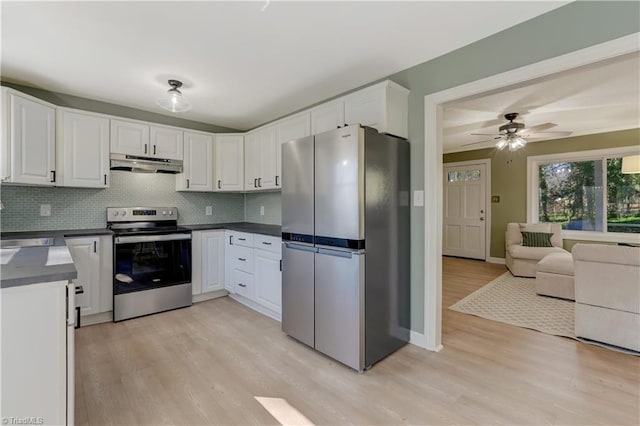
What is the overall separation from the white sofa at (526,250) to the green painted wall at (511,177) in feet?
1.76

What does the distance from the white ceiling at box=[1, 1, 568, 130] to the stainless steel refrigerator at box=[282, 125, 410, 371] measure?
2.23ft

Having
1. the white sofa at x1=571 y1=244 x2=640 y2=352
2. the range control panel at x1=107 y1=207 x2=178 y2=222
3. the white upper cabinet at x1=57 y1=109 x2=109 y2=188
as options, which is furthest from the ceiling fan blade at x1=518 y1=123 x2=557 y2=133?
the white upper cabinet at x1=57 y1=109 x2=109 y2=188

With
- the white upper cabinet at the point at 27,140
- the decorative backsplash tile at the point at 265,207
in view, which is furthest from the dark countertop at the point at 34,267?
the decorative backsplash tile at the point at 265,207

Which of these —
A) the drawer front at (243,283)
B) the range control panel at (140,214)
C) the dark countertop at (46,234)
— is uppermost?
the range control panel at (140,214)

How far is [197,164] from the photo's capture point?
3.93m

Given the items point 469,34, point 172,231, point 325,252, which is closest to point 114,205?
point 172,231

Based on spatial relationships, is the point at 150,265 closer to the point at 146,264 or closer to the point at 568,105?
the point at 146,264

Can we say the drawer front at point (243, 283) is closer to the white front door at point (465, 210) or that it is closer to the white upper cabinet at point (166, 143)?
the white upper cabinet at point (166, 143)

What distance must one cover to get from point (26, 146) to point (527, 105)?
5.16 m

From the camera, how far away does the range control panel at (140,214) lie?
3.49 meters

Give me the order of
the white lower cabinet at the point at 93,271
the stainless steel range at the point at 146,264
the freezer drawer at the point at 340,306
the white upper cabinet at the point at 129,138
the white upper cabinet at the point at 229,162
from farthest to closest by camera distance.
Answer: the white upper cabinet at the point at 229,162 → the white upper cabinet at the point at 129,138 → the stainless steel range at the point at 146,264 → the white lower cabinet at the point at 93,271 → the freezer drawer at the point at 340,306

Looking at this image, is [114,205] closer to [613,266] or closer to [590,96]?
[613,266]

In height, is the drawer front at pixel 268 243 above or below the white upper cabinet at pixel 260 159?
below

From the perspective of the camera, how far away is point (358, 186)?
2.13 m
